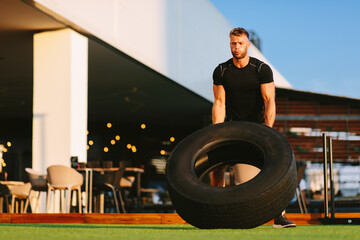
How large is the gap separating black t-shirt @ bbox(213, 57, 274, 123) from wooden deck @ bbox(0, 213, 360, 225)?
1681 mm

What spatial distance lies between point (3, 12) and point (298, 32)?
64.6 feet

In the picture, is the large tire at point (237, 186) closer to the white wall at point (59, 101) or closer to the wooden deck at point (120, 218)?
the wooden deck at point (120, 218)

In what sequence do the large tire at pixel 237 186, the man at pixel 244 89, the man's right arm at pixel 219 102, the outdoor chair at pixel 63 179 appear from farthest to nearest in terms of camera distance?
the outdoor chair at pixel 63 179, the man's right arm at pixel 219 102, the man at pixel 244 89, the large tire at pixel 237 186

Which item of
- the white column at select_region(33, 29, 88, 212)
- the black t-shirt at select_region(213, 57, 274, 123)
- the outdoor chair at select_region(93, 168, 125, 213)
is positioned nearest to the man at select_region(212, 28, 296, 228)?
the black t-shirt at select_region(213, 57, 274, 123)

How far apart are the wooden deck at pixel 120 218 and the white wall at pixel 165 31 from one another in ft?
8.99

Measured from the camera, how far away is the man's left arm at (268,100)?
4.11 meters

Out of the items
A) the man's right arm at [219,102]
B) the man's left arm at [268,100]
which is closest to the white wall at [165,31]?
the man's right arm at [219,102]

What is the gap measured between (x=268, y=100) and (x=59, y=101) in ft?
16.2

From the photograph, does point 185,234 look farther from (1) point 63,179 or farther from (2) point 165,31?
(2) point 165,31

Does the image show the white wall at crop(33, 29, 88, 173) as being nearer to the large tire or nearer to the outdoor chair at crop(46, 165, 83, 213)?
the outdoor chair at crop(46, 165, 83, 213)

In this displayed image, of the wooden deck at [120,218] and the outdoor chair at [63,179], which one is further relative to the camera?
the outdoor chair at [63,179]

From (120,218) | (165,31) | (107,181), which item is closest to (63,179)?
(107,181)

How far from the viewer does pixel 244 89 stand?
414 centimetres

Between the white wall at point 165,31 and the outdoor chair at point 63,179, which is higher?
the white wall at point 165,31
